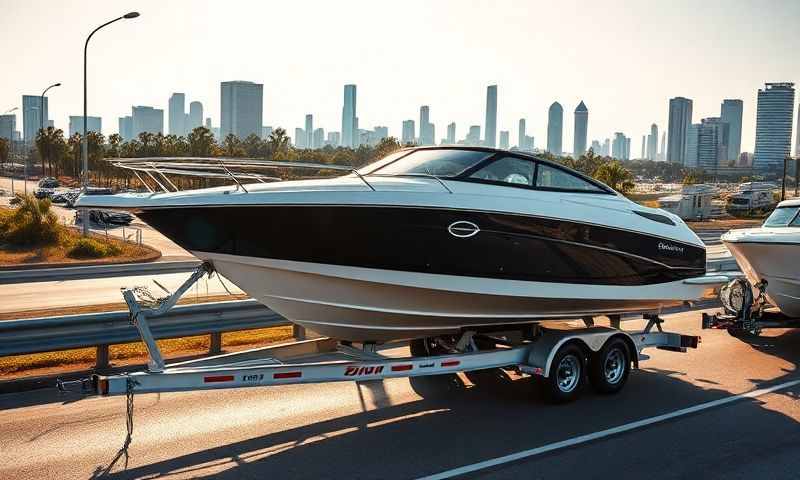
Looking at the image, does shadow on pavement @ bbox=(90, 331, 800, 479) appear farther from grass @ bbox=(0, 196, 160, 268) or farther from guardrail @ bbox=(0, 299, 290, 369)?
grass @ bbox=(0, 196, 160, 268)

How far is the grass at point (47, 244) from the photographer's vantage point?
25.0m

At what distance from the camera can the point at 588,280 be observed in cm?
879

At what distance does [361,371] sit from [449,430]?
1044 millimetres

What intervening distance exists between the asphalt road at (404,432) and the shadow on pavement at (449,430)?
0.02 m

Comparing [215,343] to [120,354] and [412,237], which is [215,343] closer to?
[120,354]

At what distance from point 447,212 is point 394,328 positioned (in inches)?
52.1

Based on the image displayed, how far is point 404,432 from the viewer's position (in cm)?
726

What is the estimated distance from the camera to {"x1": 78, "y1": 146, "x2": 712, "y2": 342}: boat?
6914 mm

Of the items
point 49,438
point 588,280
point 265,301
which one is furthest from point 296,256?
point 588,280

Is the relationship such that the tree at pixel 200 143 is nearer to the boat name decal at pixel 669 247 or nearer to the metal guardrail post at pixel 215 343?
the metal guardrail post at pixel 215 343

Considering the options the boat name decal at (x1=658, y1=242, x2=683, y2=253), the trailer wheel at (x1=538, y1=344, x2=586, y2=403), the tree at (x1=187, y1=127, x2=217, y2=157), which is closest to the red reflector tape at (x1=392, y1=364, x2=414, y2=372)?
the trailer wheel at (x1=538, y1=344, x2=586, y2=403)

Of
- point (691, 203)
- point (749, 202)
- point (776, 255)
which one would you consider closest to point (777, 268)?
point (776, 255)

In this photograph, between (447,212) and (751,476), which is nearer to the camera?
(751,476)

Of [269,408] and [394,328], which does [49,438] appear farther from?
[394,328]
